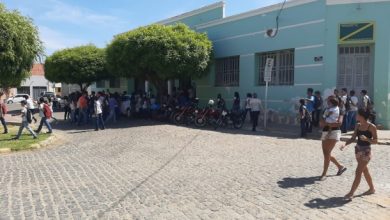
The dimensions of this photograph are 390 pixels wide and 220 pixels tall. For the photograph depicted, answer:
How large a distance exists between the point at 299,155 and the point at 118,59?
11.4 m

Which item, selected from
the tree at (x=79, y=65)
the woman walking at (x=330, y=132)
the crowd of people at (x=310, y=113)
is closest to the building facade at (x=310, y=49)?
the crowd of people at (x=310, y=113)

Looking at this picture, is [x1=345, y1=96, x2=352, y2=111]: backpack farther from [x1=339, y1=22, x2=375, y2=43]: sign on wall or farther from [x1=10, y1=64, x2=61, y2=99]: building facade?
[x1=10, y1=64, x2=61, y2=99]: building facade

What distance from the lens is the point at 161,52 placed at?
725 inches

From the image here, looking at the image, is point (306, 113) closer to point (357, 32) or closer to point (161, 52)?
point (357, 32)

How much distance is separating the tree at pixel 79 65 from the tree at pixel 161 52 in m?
9.23

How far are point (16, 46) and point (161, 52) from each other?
618 centimetres

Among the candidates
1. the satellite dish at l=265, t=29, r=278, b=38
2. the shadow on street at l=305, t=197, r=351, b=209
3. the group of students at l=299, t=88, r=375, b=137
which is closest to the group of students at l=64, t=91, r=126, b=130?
the satellite dish at l=265, t=29, r=278, b=38

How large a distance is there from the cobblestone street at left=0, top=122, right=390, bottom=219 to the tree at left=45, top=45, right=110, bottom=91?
16687 millimetres

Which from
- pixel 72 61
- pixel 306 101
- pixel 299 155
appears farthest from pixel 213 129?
pixel 72 61

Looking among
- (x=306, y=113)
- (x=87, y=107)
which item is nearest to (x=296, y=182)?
(x=306, y=113)

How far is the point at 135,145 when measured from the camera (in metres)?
12.7

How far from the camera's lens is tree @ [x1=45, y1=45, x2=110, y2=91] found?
28750 mm

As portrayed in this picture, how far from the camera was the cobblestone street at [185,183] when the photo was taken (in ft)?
19.6

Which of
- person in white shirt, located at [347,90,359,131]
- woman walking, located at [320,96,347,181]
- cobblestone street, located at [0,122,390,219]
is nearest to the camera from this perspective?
cobblestone street, located at [0,122,390,219]
